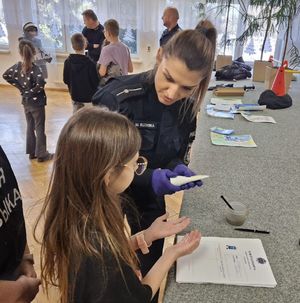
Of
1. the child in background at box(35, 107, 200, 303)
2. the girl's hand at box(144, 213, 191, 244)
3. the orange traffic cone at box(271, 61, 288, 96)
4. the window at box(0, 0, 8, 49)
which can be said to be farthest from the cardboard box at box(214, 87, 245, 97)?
the window at box(0, 0, 8, 49)

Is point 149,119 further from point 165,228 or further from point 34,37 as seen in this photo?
point 34,37

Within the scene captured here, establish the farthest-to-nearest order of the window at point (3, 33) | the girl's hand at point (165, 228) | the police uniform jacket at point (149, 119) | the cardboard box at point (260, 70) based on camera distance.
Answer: the window at point (3, 33) < the cardboard box at point (260, 70) < the police uniform jacket at point (149, 119) < the girl's hand at point (165, 228)

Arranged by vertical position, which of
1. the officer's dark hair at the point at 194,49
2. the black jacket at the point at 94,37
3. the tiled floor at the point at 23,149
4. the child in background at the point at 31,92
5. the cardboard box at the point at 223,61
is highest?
the officer's dark hair at the point at 194,49

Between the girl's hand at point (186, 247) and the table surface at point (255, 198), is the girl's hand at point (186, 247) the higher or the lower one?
the higher one

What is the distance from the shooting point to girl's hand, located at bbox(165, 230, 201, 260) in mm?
812

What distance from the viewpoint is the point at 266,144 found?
1.63 metres

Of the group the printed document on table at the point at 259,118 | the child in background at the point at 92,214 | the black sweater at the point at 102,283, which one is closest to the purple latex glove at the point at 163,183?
the child in background at the point at 92,214

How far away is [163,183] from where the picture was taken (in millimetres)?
1056

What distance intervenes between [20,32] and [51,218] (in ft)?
17.8

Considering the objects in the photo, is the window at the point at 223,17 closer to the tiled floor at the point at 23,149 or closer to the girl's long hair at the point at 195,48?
the tiled floor at the point at 23,149

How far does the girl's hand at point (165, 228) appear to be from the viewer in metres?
0.90

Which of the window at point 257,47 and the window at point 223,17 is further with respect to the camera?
the window at point 257,47

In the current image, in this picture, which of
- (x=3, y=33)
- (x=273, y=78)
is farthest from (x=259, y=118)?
(x=3, y=33)

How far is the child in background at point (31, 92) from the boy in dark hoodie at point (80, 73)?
0.36 m
